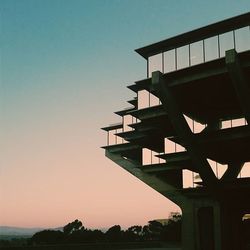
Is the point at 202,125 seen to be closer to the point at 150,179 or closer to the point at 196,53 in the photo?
the point at 196,53

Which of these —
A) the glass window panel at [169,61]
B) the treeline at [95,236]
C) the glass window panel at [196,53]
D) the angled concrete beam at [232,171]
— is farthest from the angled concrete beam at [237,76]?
the treeline at [95,236]

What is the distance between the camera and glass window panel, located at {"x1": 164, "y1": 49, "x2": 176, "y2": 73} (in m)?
30.6

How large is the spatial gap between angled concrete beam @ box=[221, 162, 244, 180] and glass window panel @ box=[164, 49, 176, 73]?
10.3 meters

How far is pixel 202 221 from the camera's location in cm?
3806

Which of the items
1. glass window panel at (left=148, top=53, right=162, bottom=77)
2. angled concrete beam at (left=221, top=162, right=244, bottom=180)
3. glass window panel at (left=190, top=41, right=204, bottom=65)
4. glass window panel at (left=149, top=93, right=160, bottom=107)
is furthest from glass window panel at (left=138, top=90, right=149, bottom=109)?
angled concrete beam at (left=221, top=162, right=244, bottom=180)

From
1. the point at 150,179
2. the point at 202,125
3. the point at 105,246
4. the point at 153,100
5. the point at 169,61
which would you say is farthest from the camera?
the point at 150,179

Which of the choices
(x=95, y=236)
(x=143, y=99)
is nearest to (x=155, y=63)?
(x=143, y=99)

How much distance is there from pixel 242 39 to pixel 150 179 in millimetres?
20872

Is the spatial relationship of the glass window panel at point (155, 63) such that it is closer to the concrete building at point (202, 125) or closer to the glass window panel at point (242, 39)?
the concrete building at point (202, 125)

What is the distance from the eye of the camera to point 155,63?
32938 mm

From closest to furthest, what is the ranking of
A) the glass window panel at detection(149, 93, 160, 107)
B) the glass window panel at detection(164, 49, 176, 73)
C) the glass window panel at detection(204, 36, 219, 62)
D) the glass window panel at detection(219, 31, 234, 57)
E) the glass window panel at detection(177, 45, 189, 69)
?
the glass window panel at detection(219, 31, 234, 57)
the glass window panel at detection(204, 36, 219, 62)
the glass window panel at detection(177, 45, 189, 69)
the glass window panel at detection(164, 49, 176, 73)
the glass window panel at detection(149, 93, 160, 107)

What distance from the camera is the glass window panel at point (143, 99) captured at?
3419cm

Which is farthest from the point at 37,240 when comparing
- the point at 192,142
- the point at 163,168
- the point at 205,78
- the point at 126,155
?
the point at 205,78

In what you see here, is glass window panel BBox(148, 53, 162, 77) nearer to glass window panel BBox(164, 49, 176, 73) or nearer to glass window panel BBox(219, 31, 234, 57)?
glass window panel BBox(164, 49, 176, 73)
